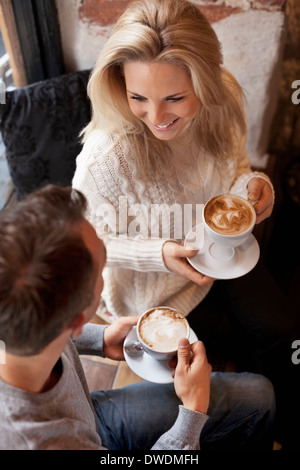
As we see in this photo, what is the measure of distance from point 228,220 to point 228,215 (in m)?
0.02

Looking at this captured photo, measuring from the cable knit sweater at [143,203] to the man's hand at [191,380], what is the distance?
1.06ft

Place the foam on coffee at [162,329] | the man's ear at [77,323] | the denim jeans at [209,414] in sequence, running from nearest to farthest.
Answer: the man's ear at [77,323]
the foam on coffee at [162,329]
the denim jeans at [209,414]

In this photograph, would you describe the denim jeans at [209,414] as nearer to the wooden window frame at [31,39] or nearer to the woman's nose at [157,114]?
the woman's nose at [157,114]

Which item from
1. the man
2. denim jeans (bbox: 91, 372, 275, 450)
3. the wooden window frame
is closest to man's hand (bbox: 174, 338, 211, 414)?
the man

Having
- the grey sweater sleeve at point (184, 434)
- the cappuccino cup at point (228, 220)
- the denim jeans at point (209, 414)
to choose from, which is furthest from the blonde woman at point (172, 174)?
the grey sweater sleeve at point (184, 434)

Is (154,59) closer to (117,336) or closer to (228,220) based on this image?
(228,220)

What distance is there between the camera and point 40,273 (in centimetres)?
75

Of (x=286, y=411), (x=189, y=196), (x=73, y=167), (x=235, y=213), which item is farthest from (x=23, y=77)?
(x=286, y=411)

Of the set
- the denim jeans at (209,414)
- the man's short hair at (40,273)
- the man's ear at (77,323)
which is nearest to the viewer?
the man's short hair at (40,273)

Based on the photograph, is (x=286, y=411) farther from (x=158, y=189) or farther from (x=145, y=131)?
(x=145, y=131)

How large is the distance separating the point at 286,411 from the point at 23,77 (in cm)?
149

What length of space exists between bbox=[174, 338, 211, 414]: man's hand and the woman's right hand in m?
0.24

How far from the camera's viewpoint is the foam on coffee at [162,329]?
45.5 inches

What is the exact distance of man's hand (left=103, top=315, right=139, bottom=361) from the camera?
1272mm
